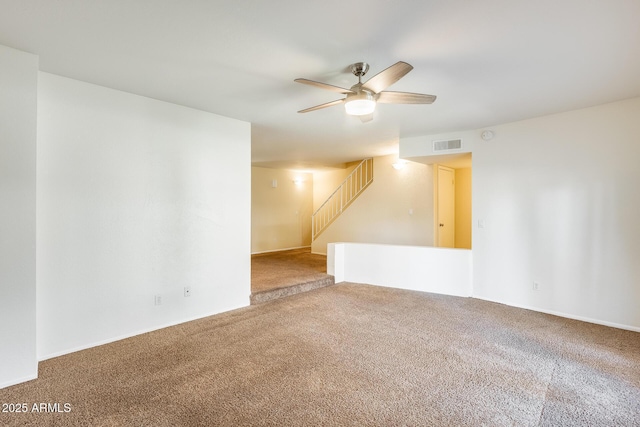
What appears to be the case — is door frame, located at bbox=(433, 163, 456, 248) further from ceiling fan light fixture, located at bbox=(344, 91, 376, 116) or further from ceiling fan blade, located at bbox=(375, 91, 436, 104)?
ceiling fan light fixture, located at bbox=(344, 91, 376, 116)

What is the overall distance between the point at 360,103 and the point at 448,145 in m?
2.87

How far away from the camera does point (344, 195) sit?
819 centimetres

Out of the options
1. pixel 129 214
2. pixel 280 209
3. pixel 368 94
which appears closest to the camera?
pixel 368 94

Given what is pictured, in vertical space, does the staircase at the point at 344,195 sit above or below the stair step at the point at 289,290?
above

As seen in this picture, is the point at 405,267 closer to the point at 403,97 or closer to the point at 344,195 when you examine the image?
the point at 403,97

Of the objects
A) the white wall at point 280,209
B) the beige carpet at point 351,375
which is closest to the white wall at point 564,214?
the beige carpet at point 351,375

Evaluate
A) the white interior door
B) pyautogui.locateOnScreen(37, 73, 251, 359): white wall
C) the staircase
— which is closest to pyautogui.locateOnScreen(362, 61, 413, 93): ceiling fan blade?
pyautogui.locateOnScreen(37, 73, 251, 359): white wall

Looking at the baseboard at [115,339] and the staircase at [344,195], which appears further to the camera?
the staircase at [344,195]

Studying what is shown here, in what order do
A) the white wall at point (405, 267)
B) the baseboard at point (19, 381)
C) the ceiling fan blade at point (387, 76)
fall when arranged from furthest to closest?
the white wall at point (405, 267) → the baseboard at point (19, 381) → the ceiling fan blade at point (387, 76)

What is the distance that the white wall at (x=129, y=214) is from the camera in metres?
2.71

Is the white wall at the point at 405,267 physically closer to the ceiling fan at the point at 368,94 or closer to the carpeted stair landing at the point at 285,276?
the carpeted stair landing at the point at 285,276

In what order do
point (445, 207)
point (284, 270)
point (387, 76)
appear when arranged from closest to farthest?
point (387, 76), point (284, 270), point (445, 207)

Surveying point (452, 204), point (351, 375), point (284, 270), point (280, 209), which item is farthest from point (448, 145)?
point (280, 209)

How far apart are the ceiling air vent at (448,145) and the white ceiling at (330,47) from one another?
1122 millimetres
